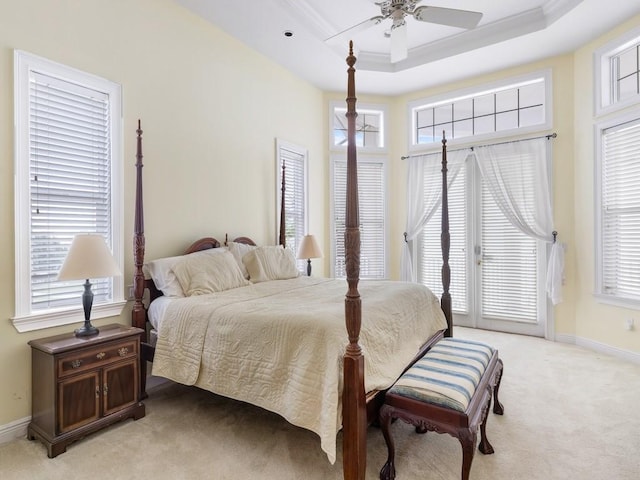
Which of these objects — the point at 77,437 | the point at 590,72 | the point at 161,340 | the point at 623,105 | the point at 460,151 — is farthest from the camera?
the point at 460,151

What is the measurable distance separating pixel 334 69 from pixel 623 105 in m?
3.27

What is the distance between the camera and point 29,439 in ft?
7.58

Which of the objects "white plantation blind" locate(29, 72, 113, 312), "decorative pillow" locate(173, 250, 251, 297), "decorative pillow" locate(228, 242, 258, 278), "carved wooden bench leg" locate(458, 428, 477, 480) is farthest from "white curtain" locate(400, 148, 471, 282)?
"white plantation blind" locate(29, 72, 113, 312)

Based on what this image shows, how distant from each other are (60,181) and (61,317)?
0.97 meters

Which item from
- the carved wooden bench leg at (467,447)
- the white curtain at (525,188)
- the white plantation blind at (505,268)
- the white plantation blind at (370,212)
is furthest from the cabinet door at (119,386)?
the white curtain at (525,188)

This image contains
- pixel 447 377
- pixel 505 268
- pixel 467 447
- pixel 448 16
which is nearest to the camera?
pixel 467 447

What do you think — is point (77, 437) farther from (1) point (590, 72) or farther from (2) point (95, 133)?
(1) point (590, 72)

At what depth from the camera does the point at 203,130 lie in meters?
3.62

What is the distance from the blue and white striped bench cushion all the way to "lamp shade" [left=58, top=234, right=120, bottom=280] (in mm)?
1946

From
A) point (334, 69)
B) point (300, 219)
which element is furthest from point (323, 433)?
point (334, 69)

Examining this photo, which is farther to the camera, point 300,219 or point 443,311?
point 300,219

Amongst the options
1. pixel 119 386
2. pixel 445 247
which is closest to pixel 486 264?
pixel 445 247

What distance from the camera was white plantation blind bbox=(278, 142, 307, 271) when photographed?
481cm

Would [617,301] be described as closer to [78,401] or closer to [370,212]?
[370,212]
